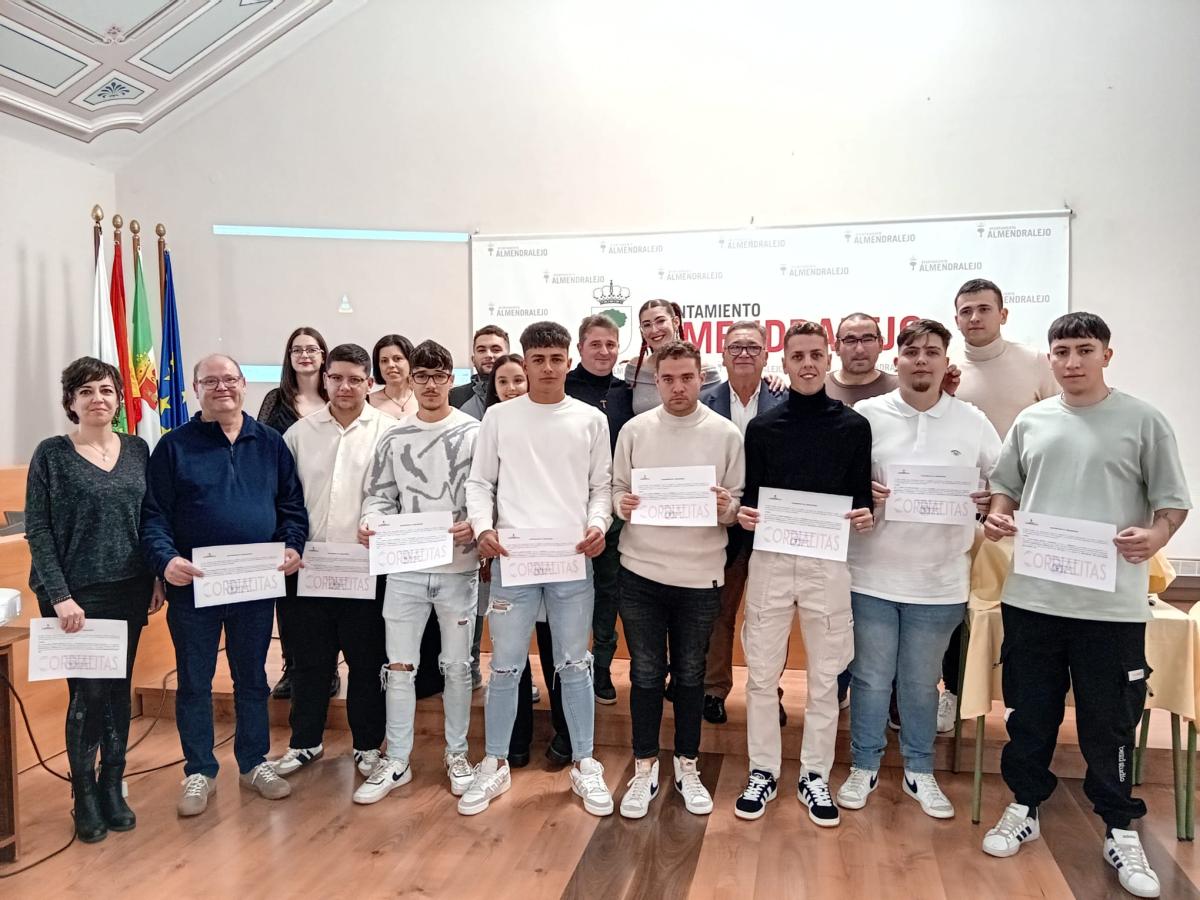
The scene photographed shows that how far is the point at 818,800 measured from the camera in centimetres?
281

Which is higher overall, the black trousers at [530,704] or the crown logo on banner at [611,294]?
the crown logo on banner at [611,294]

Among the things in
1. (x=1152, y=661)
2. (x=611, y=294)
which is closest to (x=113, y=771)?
(x=1152, y=661)

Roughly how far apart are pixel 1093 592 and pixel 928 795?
3.20ft

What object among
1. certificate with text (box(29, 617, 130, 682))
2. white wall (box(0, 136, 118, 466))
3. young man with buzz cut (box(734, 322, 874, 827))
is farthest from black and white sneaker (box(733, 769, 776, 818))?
white wall (box(0, 136, 118, 466))

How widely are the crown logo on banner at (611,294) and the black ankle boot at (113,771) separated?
3.68 meters

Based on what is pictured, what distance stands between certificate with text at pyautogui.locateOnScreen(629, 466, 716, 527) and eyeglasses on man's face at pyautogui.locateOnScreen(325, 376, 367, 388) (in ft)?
3.92

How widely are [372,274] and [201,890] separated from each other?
4147 millimetres

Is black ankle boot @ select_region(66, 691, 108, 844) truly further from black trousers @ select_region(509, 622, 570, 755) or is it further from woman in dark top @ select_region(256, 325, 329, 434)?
black trousers @ select_region(509, 622, 570, 755)

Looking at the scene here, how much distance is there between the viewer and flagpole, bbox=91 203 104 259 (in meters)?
4.93

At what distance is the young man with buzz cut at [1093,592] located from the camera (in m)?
2.40

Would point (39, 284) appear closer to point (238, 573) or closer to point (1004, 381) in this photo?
point (238, 573)

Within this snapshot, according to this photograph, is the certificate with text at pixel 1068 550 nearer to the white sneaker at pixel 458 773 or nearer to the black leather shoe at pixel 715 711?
the black leather shoe at pixel 715 711

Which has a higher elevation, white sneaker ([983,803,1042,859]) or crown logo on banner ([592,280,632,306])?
crown logo on banner ([592,280,632,306])

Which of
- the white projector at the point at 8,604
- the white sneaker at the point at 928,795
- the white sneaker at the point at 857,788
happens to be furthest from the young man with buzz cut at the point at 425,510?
the white sneaker at the point at 928,795
